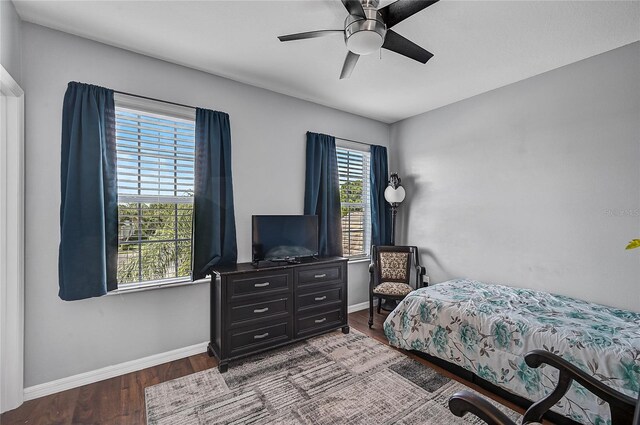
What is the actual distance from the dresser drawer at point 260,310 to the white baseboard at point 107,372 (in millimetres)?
618

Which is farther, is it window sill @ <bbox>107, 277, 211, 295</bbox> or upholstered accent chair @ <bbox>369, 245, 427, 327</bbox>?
upholstered accent chair @ <bbox>369, 245, 427, 327</bbox>

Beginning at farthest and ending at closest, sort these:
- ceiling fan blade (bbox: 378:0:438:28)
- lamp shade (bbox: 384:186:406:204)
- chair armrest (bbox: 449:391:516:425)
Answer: lamp shade (bbox: 384:186:406:204), ceiling fan blade (bbox: 378:0:438:28), chair armrest (bbox: 449:391:516:425)

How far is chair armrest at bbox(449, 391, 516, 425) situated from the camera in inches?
41.0

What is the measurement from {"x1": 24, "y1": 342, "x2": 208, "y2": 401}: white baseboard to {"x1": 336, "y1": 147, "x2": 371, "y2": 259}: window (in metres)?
2.33

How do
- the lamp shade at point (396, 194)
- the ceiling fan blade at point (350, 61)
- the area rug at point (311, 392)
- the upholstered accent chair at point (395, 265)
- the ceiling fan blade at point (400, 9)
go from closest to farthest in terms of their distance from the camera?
the ceiling fan blade at point (400, 9) < the area rug at point (311, 392) < the ceiling fan blade at point (350, 61) < the upholstered accent chair at point (395, 265) < the lamp shade at point (396, 194)

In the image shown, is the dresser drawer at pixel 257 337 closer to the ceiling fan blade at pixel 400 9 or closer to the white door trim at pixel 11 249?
the white door trim at pixel 11 249

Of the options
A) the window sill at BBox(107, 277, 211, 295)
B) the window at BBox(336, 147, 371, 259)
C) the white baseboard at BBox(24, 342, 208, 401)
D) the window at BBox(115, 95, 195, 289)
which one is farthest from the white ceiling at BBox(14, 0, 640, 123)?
the white baseboard at BBox(24, 342, 208, 401)

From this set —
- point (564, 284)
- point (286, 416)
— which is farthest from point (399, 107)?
point (286, 416)

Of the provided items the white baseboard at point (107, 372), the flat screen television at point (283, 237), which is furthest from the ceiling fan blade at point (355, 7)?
the white baseboard at point (107, 372)

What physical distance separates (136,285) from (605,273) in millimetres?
4212

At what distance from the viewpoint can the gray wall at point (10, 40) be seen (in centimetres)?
190

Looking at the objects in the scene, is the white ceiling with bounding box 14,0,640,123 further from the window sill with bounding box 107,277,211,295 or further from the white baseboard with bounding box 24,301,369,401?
the white baseboard with bounding box 24,301,369,401

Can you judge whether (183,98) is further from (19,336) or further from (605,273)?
(605,273)

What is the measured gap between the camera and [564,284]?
2.86 meters
